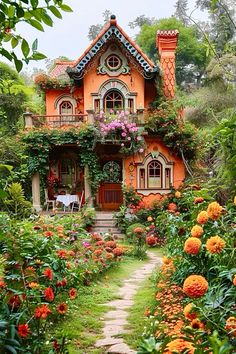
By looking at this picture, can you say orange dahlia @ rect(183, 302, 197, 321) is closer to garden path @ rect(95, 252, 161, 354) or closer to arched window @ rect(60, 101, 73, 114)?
garden path @ rect(95, 252, 161, 354)

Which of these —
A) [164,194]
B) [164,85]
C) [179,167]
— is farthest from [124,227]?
[164,85]

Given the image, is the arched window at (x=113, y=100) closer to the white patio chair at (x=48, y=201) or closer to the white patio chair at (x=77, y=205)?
the white patio chair at (x=77, y=205)

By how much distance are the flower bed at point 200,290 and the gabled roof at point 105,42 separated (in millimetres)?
10707

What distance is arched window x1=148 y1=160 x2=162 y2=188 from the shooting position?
1619cm

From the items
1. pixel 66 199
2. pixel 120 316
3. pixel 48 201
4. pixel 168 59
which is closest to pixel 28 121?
pixel 48 201

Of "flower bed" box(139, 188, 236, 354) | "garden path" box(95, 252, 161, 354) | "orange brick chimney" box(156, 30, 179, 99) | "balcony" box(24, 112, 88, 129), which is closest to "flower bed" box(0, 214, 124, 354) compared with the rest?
"garden path" box(95, 252, 161, 354)

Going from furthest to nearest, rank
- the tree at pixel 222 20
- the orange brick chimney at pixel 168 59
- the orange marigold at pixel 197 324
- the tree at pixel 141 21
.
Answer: the tree at pixel 141 21, the orange brick chimney at pixel 168 59, the tree at pixel 222 20, the orange marigold at pixel 197 324

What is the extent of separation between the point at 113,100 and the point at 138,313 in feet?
41.5

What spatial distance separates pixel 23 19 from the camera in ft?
5.11

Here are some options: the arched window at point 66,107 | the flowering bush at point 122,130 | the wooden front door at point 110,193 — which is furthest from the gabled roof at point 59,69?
the wooden front door at point 110,193

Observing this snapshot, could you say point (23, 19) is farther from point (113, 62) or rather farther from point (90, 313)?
point (113, 62)

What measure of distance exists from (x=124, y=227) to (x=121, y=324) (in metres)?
9.06

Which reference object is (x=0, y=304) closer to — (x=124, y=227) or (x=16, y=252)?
(x=16, y=252)

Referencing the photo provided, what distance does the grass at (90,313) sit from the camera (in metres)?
4.28
